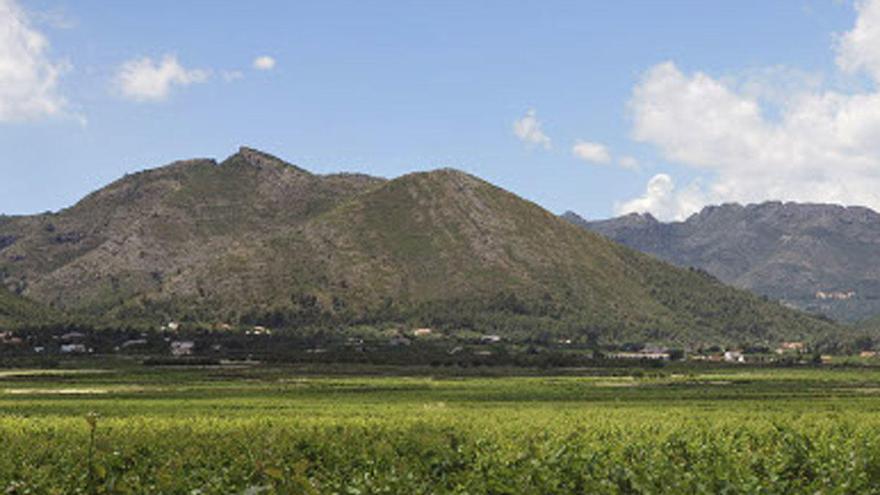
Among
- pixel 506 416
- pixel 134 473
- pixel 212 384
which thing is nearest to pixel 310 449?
pixel 134 473

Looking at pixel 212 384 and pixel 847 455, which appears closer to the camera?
pixel 847 455

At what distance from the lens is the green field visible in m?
33.4

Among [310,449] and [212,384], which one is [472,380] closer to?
[212,384]

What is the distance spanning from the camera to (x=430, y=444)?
5312cm

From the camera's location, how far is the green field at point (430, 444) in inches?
1314

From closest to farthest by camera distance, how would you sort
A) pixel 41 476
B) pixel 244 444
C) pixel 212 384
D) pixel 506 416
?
pixel 41 476 < pixel 244 444 < pixel 506 416 < pixel 212 384

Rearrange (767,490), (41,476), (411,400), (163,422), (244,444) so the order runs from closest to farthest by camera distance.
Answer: (767,490) → (41,476) → (244,444) → (163,422) → (411,400)

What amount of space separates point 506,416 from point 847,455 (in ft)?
105

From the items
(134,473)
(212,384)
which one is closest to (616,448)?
(134,473)

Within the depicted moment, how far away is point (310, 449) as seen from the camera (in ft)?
179

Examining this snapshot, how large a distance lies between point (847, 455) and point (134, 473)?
32.2 meters

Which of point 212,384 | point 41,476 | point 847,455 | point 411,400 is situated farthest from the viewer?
point 212,384

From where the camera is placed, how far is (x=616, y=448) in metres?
49.8

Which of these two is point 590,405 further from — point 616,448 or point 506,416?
point 616,448
